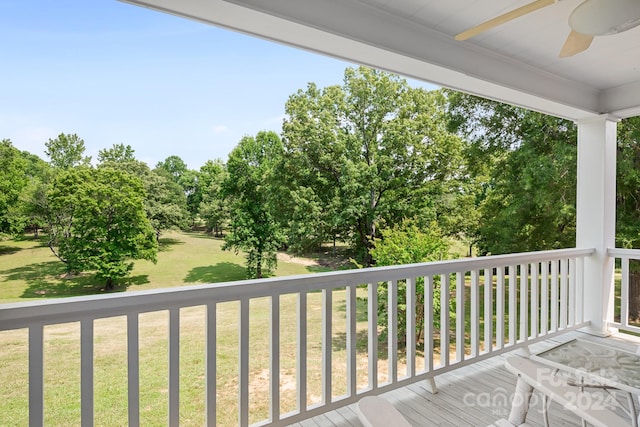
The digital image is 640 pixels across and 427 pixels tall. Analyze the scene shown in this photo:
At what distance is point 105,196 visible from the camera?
5898 mm

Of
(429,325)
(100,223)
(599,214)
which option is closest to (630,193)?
(599,214)

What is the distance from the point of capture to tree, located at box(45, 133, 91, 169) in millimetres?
5339

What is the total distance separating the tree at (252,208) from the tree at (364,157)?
0.58 meters

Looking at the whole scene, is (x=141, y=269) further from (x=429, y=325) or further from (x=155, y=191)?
(x=429, y=325)

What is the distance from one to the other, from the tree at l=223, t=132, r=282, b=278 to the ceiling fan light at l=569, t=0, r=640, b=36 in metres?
7.51

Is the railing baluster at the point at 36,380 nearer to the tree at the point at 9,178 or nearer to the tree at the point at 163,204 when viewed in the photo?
the tree at the point at 9,178

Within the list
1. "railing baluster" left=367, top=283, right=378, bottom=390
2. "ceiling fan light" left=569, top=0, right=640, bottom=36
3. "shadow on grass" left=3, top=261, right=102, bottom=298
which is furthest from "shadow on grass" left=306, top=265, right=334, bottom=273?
"ceiling fan light" left=569, top=0, right=640, bottom=36

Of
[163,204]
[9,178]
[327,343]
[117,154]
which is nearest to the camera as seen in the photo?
[327,343]

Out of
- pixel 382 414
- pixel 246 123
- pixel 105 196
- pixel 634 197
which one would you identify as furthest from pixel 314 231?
pixel 382 414

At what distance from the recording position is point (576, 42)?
1794 millimetres

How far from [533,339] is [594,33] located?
2422 mm

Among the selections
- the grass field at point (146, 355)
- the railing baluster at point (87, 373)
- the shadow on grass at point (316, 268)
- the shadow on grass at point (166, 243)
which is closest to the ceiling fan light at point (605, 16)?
the railing baluster at point (87, 373)

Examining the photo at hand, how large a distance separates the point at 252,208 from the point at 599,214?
7022 mm

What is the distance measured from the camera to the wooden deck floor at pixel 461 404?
6.49ft
